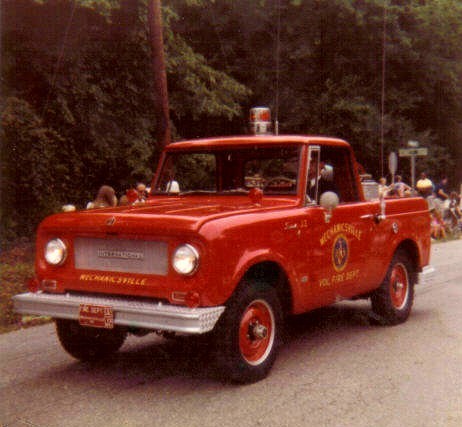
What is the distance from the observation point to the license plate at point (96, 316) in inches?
212

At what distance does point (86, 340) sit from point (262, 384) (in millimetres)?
1602

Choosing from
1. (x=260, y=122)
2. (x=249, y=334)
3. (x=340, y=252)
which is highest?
(x=260, y=122)

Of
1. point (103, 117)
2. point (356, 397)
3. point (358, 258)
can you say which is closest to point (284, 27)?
point (103, 117)

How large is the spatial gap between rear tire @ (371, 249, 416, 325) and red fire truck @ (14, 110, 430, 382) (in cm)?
4

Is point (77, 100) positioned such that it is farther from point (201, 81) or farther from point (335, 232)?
point (335, 232)

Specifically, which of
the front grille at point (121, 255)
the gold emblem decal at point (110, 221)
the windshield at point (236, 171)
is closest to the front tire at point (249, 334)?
the front grille at point (121, 255)

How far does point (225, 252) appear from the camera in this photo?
17.6 feet

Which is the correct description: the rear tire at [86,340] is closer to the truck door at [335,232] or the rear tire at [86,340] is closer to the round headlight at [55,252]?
the round headlight at [55,252]

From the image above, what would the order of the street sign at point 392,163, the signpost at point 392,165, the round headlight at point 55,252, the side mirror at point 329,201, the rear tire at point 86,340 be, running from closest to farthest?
the round headlight at point 55,252
the rear tire at point 86,340
the side mirror at point 329,201
the signpost at point 392,165
the street sign at point 392,163

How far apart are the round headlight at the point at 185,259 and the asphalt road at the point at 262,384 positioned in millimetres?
802

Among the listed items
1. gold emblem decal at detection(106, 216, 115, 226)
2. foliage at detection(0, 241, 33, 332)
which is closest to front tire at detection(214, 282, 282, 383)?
gold emblem decal at detection(106, 216, 115, 226)

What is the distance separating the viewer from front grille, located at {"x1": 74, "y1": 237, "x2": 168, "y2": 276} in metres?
5.48

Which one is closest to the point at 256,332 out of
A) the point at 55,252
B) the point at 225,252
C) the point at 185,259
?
the point at 225,252

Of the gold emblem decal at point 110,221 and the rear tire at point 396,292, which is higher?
the gold emblem decal at point 110,221
